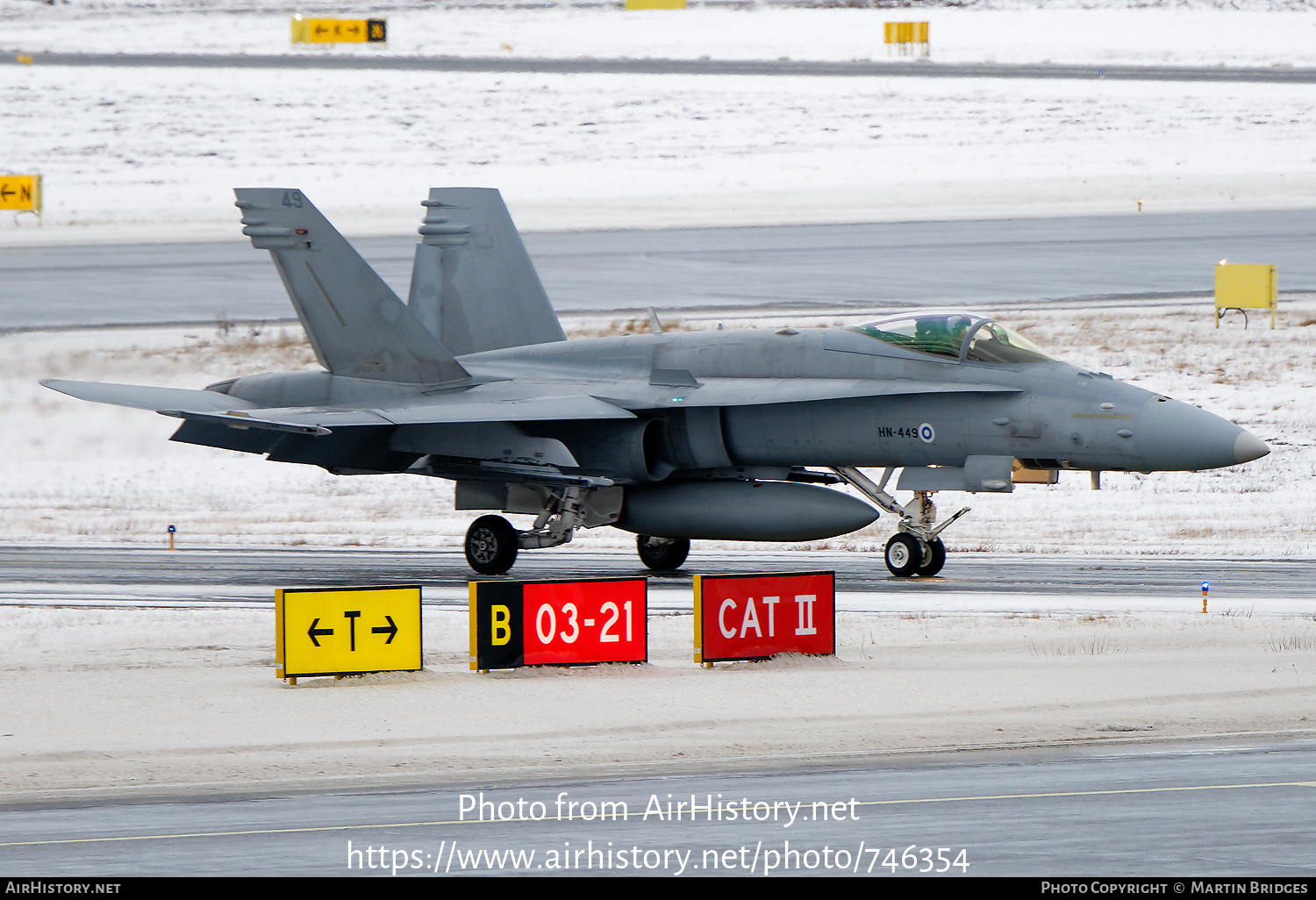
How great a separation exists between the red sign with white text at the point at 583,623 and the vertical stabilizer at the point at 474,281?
10.9 meters

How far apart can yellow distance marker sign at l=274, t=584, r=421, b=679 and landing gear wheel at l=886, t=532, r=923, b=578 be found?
7.83 metres

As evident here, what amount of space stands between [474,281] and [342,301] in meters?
2.55

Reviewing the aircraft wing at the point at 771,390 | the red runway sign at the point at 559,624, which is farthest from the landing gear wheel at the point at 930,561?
the red runway sign at the point at 559,624

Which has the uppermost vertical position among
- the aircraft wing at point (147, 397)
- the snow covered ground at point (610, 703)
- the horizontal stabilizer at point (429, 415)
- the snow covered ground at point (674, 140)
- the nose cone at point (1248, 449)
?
the snow covered ground at point (674, 140)

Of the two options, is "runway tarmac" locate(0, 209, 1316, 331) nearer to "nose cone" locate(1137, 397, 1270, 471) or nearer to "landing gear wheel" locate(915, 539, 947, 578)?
"landing gear wheel" locate(915, 539, 947, 578)

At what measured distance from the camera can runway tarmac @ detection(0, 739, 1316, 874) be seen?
857 cm

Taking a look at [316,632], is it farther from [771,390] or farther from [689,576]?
[689,576]

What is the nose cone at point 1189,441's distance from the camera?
18797 mm

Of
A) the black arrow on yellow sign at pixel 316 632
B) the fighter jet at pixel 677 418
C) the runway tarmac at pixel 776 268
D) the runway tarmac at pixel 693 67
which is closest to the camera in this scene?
the black arrow on yellow sign at pixel 316 632

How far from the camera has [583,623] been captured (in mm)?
15070

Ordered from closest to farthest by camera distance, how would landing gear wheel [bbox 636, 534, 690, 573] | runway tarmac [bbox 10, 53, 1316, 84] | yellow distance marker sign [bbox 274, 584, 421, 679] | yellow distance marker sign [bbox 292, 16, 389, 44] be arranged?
yellow distance marker sign [bbox 274, 584, 421, 679]
landing gear wheel [bbox 636, 534, 690, 573]
runway tarmac [bbox 10, 53, 1316, 84]
yellow distance marker sign [bbox 292, 16, 389, 44]

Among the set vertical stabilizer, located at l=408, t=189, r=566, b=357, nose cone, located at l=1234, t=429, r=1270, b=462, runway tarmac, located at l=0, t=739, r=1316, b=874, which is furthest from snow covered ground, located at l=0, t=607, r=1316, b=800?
vertical stabilizer, located at l=408, t=189, r=566, b=357

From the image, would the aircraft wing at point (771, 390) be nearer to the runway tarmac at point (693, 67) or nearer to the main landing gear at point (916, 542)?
the main landing gear at point (916, 542)

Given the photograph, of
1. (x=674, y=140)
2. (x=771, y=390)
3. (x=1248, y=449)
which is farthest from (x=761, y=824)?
(x=674, y=140)
